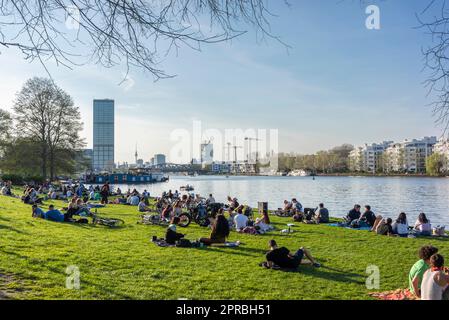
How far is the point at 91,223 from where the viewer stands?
58.1 feet

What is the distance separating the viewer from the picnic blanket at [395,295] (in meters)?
7.48

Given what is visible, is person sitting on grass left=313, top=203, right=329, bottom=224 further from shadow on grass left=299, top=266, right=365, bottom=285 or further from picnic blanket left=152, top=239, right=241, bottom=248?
shadow on grass left=299, top=266, right=365, bottom=285

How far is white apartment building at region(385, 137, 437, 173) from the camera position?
6880 inches

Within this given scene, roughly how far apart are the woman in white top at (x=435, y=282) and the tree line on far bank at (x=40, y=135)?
45.0 m

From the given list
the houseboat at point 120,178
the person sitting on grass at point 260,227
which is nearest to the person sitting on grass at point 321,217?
the person sitting on grass at point 260,227

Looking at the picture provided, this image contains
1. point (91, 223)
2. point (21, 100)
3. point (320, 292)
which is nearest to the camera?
point (320, 292)

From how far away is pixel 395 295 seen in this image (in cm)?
765

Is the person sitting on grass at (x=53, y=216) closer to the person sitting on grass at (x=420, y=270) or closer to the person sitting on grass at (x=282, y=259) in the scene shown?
the person sitting on grass at (x=282, y=259)

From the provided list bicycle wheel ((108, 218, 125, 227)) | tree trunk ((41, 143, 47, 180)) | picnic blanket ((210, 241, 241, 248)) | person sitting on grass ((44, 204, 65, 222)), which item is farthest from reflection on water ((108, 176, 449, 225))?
person sitting on grass ((44, 204, 65, 222))

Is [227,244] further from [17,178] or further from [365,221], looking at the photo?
[17,178]

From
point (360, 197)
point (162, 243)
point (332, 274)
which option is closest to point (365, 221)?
point (332, 274)

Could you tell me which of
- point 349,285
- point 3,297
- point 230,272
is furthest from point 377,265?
point 3,297
